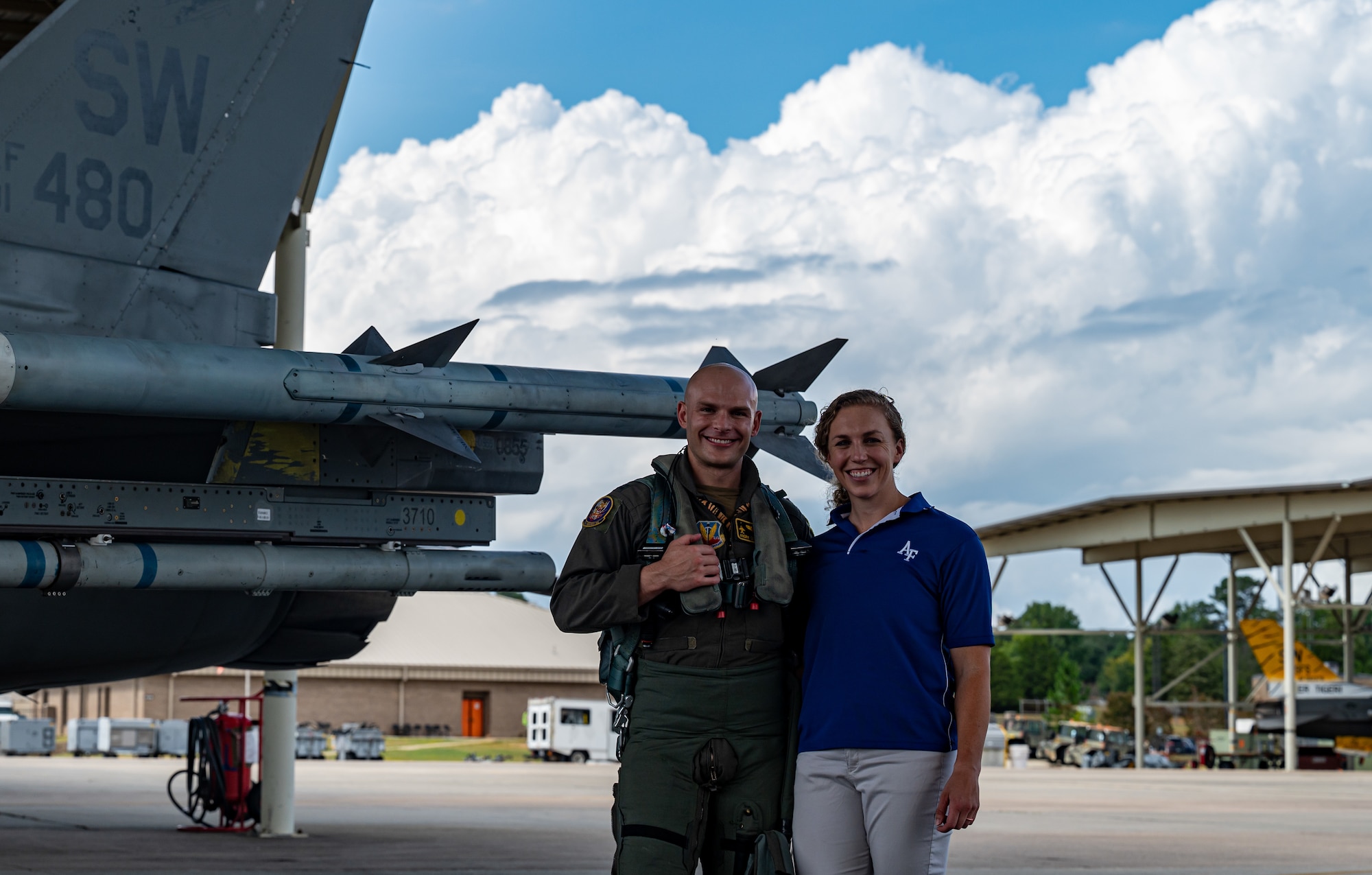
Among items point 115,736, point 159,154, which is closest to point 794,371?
point 159,154

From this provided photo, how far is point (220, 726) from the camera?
49.4 feet

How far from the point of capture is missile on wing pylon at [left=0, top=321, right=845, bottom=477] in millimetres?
7730

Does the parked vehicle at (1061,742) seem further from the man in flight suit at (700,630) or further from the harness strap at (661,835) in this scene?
the harness strap at (661,835)

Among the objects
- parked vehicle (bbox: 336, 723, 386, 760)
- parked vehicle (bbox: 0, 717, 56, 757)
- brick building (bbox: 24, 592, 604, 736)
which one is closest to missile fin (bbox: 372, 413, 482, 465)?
parked vehicle (bbox: 336, 723, 386, 760)

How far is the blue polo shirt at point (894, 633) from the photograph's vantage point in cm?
425

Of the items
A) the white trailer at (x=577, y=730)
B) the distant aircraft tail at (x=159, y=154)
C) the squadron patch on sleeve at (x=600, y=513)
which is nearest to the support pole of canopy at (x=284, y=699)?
the distant aircraft tail at (x=159, y=154)

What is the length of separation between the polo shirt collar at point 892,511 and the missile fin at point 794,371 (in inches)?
206

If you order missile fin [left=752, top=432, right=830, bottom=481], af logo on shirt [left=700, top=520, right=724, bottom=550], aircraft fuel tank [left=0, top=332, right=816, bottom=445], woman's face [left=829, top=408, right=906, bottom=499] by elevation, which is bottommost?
af logo on shirt [left=700, top=520, right=724, bottom=550]

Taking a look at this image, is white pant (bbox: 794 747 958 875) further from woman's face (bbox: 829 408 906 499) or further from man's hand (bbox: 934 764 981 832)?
woman's face (bbox: 829 408 906 499)

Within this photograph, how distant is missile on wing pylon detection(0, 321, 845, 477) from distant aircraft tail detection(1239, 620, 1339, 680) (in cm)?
3670

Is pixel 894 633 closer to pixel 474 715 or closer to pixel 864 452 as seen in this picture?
pixel 864 452

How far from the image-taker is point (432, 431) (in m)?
9.04

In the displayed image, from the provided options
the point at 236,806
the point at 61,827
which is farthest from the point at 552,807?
the point at 61,827

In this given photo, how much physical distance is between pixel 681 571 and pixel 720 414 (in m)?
0.55
